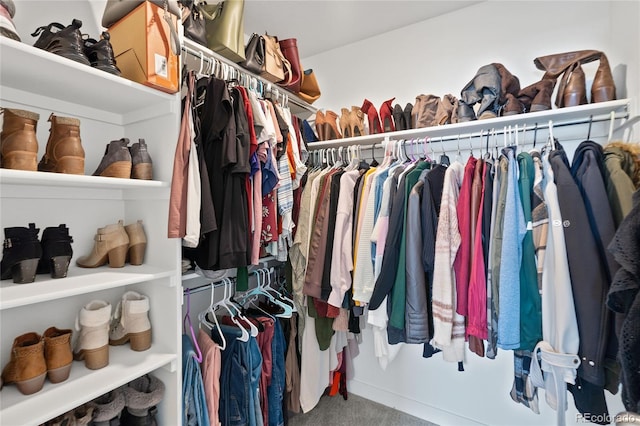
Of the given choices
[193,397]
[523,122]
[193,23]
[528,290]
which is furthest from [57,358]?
[523,122]

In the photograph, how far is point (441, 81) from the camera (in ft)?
6.20

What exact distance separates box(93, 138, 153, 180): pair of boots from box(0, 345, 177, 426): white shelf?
688 mm

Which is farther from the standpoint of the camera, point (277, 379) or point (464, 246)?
point (277, 379)

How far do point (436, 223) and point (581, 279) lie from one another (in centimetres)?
52

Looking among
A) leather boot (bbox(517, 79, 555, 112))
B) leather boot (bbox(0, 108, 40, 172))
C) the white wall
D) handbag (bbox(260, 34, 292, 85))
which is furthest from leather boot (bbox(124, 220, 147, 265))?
leather boot (bbox(517, 79, 555, 112))

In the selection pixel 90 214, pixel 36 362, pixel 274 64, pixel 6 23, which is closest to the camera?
pixel 6 23

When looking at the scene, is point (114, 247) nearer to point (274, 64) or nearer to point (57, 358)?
point (57, 358)

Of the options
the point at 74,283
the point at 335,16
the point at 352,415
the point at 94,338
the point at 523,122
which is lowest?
the point at 352,415

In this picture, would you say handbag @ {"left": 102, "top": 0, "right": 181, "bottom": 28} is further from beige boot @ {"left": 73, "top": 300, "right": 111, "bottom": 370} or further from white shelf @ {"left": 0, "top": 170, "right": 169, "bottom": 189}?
beige boot @ {"left": 73, "top": 300, "right": 111, "bottom": 370}

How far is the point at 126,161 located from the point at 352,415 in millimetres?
2044

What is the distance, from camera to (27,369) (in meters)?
0.86

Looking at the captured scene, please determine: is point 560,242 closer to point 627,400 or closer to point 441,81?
point 627,400

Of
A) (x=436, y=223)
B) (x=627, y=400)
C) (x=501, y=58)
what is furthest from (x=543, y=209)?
(x=501, y=58)

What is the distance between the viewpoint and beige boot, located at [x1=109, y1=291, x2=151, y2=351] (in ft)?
3.70
